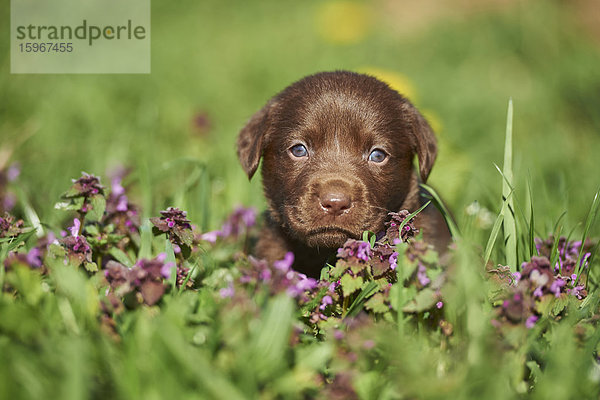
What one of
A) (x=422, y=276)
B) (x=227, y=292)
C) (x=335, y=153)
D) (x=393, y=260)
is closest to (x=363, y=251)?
(x=393, y=260)

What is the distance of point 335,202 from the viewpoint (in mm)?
3004

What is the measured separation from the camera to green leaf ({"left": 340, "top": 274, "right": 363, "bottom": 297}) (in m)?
2.34

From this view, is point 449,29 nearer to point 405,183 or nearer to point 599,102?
point 599,102

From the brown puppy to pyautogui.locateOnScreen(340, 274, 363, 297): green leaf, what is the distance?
0.71 metres

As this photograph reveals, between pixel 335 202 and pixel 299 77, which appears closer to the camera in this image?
pixel 335 202

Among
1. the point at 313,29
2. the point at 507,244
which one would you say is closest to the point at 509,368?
the point at 507,244

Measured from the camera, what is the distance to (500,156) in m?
5.88

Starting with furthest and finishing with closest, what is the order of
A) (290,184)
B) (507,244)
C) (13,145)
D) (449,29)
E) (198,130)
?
1. (449,29)
2. (198,130)
3. (13,145)
4. (290,184)
5. (507,244)

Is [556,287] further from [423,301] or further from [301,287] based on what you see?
[301,287]

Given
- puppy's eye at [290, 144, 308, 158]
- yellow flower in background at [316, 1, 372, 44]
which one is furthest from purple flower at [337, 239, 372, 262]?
yellow flower in background at [316, 1, 372, 44]

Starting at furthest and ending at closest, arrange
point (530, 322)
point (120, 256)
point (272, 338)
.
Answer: point (120, 256)
point (530, 322)
point (272, 338)

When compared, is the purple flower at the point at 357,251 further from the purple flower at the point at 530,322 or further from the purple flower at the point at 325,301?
the purple flower at the point at 530,322

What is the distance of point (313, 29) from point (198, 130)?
18.8ft

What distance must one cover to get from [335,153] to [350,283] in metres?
1.26
